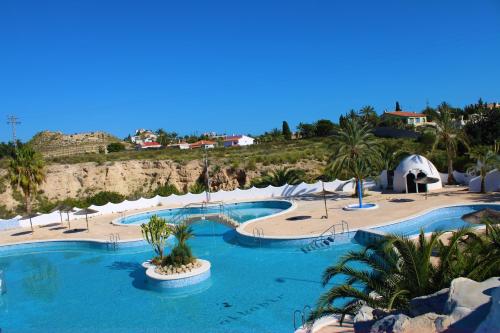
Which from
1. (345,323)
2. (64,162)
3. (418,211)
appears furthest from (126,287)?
(64,162)

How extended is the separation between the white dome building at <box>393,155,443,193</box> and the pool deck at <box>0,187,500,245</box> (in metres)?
1.05

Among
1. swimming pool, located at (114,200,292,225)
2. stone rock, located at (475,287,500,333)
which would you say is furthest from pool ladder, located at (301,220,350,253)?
stone rock, located at (475,287,500,333)

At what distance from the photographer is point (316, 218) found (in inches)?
948

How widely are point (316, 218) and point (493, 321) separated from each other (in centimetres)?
1874

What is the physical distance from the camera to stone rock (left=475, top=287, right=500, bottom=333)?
5317 mm

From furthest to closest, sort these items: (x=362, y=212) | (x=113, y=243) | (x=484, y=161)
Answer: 1. (x=484, y=161)
2. (x=362, y=212)
3. (x=113, y=243)

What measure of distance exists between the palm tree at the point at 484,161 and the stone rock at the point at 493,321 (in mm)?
23358

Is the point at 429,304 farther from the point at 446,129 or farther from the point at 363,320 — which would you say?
the point at 446,129

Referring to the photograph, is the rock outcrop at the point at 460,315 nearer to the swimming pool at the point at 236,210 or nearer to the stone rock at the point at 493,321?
the stone rock at the point at 493,321

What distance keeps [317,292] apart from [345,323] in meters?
3.93

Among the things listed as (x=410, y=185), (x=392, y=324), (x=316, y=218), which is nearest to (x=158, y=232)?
(x=316, y=218)

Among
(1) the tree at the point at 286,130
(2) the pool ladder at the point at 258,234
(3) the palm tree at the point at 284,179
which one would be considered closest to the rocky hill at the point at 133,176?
(3) the palm tree at the point at 284,179

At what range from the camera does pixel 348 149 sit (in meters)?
29.6

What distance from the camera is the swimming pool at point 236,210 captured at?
3109cm
